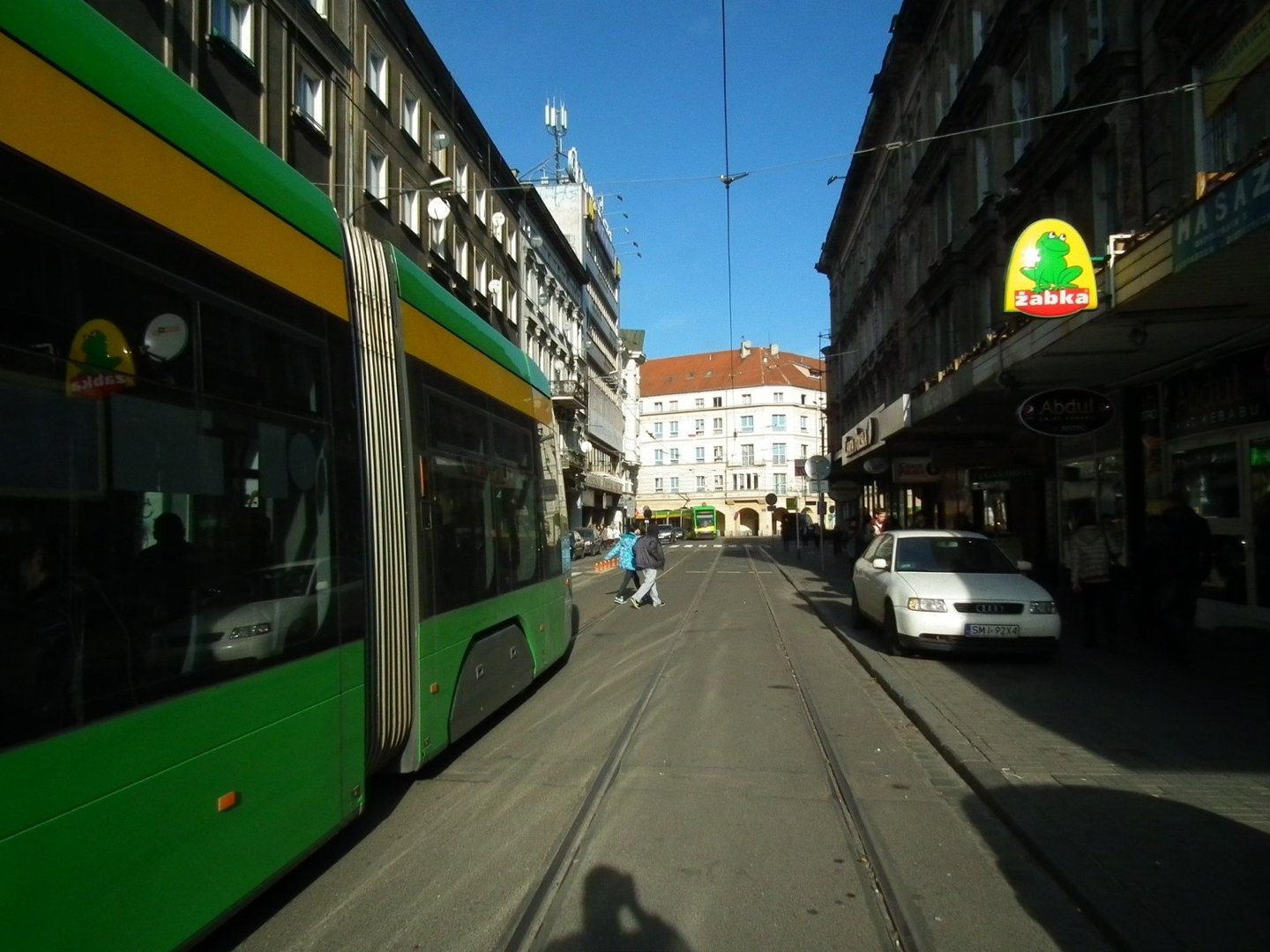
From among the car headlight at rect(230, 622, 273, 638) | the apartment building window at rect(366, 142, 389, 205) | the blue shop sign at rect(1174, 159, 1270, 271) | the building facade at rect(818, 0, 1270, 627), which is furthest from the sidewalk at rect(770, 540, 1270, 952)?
the apartment building window at rect(366, 142, 389, 205)

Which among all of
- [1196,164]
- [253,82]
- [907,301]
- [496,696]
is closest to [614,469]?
[907,301]

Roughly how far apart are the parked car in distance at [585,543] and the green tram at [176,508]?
43097 mm

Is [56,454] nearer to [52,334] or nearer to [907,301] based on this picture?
[52,334]

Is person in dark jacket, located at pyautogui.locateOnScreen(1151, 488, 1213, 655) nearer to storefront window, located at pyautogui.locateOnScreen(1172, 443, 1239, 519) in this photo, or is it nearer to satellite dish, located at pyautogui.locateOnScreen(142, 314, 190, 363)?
storefront window, located at pyautogui.locateOnScreen(1172, 443, 1239, 519)

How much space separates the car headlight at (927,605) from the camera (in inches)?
432

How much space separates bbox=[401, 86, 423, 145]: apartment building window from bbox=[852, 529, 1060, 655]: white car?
21.9 metres

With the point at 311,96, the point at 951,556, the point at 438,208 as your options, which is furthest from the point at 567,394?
the point at 951,556

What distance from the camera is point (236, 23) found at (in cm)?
1944

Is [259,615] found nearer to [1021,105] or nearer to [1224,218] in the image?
[1224,218]

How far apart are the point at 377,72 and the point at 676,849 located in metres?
26.1

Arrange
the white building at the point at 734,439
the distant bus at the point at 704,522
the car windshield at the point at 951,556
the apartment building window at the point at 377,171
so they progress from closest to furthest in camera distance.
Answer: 1. the car windshield at the point at 951,556
2. the apartment building window at the point at 377,171
3. the distant bus at the point at 704,522
4. the white building at the point at 734,439

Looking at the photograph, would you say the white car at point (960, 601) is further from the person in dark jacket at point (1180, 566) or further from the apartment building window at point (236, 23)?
the apartment building window at point (236, 23)

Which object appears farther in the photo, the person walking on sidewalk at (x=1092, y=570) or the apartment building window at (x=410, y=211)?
the apartment building window at (x=410, y=211)

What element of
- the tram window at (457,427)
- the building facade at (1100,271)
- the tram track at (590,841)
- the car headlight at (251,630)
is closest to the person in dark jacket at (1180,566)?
the building facade at (1100,271)
